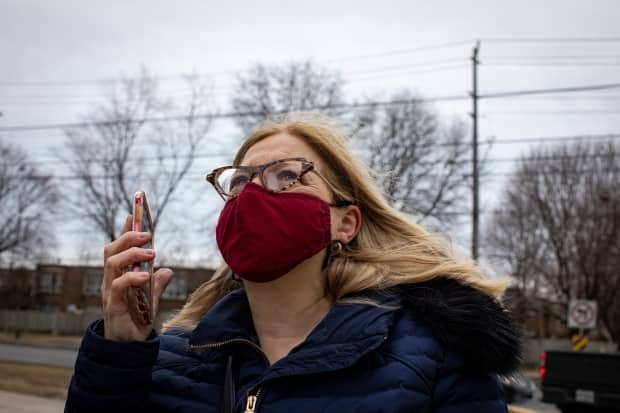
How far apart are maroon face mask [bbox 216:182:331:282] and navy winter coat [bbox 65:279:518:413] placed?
0.70 ft

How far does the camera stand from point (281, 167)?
7.52ft

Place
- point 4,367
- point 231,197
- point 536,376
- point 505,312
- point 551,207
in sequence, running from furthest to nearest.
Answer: point 536,376
point 551,207
point 4,367
point 231,197
point 505,312

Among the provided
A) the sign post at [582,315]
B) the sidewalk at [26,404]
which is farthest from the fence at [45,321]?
the sidewalk at [26,404]

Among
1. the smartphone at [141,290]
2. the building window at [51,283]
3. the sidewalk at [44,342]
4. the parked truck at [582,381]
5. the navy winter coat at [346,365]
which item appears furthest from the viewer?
the building window at [51,283]

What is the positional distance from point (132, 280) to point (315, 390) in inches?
23.5

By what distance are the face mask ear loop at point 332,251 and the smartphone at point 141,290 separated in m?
0.57

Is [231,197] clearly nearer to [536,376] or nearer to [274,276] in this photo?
[274,276]

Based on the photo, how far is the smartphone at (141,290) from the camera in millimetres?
2045

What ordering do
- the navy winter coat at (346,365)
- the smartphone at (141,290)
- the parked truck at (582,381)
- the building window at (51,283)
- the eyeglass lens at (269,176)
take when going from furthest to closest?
the building window at (51,283) < the parked truck at (582,381) < the eyeglass lens at (269,176) < the smartphone at (141,290) < the navy winter coat at (346,365)

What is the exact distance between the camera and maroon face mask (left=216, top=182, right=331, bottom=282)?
2.13 metres

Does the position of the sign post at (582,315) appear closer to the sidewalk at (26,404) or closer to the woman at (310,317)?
the sidewalk at (26,404)

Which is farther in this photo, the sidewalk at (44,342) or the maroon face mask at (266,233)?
the sidewalk at (44,342)

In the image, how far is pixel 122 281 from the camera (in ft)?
6.54

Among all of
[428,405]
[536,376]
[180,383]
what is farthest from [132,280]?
[536,376]
